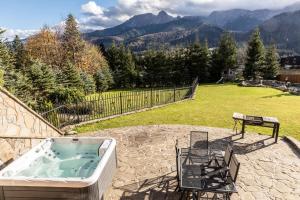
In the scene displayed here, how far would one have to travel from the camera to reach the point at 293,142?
311 inches

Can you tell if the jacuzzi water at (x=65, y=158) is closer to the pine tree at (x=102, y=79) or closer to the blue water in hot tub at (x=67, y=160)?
the blue water in hot tub at (x=67, y=160)

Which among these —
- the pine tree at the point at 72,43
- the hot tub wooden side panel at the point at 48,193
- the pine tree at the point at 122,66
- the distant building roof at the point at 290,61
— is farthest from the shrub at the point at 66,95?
the distant building roof at the point at 290,61

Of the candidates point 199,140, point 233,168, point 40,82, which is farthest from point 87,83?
point 233,168

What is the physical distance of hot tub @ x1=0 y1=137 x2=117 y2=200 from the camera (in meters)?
4.68

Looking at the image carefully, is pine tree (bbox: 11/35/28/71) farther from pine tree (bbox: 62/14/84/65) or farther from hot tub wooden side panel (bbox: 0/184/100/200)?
hot tub wooden side panel (bbox: 0/184/100/200)

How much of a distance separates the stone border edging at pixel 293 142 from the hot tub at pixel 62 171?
575 cm

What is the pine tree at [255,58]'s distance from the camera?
31500 mm

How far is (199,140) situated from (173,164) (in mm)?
1000

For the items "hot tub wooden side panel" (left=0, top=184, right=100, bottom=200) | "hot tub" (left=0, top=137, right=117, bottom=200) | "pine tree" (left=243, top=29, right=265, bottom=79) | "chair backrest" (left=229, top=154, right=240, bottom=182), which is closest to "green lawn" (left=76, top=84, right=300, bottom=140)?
"hot tub" (left=0, top=137, right=117, bottom=200)

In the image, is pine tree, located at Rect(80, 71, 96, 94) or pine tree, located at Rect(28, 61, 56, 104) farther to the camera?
pine tree, located at Rect(80, 71, 96, 94)

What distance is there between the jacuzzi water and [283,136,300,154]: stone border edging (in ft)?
19.4

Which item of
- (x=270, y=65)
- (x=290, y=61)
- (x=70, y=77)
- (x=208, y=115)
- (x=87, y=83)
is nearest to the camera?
(x=208, y=115)

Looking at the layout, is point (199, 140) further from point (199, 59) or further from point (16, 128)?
point (199, 59)

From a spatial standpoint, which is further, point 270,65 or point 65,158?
point 270,65
